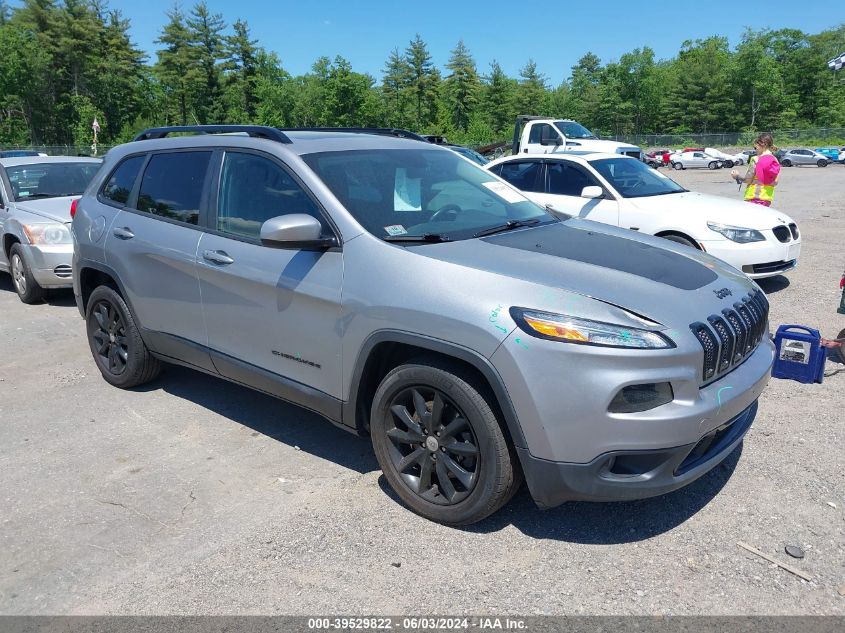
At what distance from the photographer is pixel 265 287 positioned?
3777 mm

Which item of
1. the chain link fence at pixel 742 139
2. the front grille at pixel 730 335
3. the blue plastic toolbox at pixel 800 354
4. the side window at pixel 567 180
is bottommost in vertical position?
the blue plastic toolbox at pixel 800 354

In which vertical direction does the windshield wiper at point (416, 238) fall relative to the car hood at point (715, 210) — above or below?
above

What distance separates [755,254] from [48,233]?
7994 mm

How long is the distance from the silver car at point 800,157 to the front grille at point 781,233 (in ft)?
148

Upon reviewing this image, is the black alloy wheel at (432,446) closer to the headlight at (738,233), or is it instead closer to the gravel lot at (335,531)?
the gravel lot at (335,531)

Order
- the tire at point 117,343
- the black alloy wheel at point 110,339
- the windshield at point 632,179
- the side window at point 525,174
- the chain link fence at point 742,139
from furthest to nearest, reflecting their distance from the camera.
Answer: the chain link fence at point 742,139 → the side window at point 525,174 → the windshield at point 632,179 → the black alloy wheel at point 110,339 → the tire at point 117,343

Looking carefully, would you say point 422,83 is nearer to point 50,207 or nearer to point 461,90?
point 461,90

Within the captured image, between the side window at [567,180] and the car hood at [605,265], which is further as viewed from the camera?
the side window at [567,180]

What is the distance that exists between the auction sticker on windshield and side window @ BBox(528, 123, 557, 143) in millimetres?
16010

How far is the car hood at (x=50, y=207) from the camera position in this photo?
7977mm

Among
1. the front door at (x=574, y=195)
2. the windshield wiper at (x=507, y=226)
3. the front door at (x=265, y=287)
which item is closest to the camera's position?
the front door at (x=265, y=287)

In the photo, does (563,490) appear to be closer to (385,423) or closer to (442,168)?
(385,423)

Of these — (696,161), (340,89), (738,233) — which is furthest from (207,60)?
(738,233)

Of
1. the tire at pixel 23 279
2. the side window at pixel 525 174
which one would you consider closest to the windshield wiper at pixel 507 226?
the side window at pixel 525 174
